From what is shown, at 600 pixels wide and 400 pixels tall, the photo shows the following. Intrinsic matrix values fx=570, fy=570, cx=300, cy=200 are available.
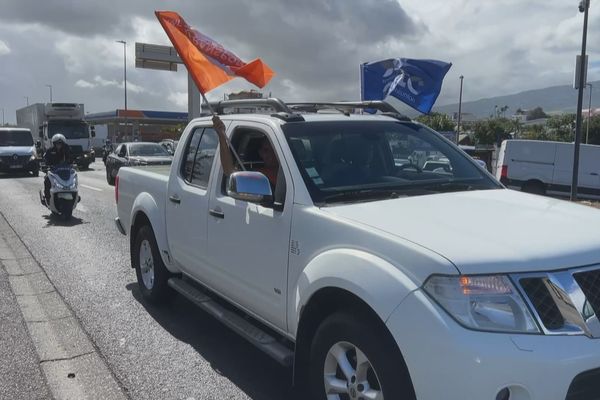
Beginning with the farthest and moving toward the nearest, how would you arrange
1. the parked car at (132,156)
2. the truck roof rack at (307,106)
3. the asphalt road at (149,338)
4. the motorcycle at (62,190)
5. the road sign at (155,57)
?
the road sign at (155,57)
the parked car at (132,156)
the motorcycle at (62,190)
the truck roof rack at (307,106)
the asphalt road at (149,338)

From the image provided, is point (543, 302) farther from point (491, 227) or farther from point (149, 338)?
point (149, 338)

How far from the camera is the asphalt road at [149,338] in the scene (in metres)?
4.04

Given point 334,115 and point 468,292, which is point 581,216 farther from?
point 334,115

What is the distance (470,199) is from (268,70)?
2.51m

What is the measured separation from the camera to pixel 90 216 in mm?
12289

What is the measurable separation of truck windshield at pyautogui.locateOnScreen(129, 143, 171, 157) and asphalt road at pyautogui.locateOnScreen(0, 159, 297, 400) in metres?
11.9

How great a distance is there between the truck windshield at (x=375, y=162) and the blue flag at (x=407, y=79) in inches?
173

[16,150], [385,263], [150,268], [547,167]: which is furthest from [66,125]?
[385,263]

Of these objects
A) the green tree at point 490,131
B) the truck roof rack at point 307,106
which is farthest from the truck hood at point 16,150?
the green tree at point 490,131

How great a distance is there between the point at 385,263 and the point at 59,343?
3374 millimetres

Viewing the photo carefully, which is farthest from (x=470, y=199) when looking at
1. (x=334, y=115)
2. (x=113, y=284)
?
(x=113, y=284)

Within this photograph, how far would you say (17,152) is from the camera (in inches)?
936

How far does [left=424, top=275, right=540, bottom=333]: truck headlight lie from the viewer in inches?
95.9

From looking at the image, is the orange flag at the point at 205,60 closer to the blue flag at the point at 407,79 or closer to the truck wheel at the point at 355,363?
the truck wheel at the point at 355,363
